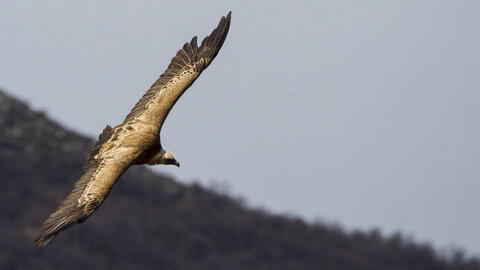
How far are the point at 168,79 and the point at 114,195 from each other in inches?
1367

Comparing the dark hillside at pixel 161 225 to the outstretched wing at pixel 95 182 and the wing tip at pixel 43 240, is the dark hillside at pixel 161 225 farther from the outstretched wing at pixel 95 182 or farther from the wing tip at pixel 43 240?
the wing tip at pixel 43 240

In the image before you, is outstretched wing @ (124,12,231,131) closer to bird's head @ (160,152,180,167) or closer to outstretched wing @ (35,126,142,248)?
bird's head @ (160,152,180,167)

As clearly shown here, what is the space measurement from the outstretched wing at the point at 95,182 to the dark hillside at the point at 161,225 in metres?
28.8

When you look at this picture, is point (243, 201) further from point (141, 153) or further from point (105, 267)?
point (141, 153)

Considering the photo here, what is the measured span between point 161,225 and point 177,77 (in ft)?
119

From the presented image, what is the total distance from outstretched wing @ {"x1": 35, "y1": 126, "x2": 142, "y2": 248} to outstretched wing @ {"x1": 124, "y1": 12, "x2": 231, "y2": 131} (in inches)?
26.7

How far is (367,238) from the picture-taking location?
56125 mm

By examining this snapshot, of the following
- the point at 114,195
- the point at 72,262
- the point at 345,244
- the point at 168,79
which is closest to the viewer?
the point at 168,79

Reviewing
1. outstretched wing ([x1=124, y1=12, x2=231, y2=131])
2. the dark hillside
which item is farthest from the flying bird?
the dark hillside

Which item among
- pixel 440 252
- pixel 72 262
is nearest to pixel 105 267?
pixel 72 262

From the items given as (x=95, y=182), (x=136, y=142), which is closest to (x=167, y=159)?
(x=136, y=142)

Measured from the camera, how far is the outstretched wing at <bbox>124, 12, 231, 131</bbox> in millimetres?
16859

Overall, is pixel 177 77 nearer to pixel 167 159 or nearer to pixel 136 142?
pixel 167 159

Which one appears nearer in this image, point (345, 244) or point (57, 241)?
point (57, 241)
